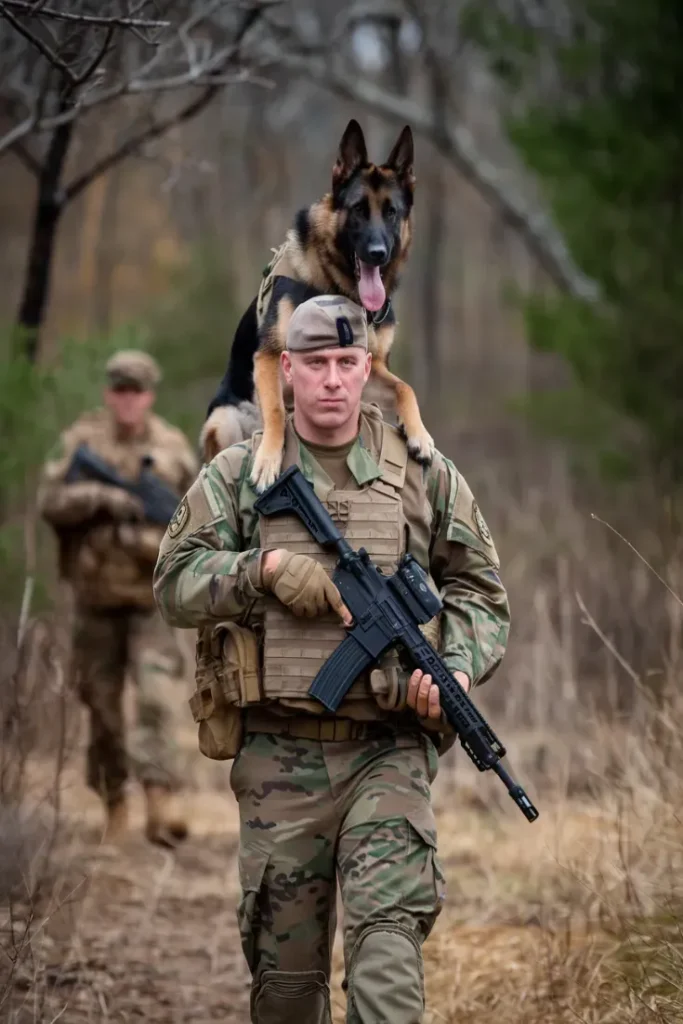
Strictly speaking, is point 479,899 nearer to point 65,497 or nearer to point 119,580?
point 119,580

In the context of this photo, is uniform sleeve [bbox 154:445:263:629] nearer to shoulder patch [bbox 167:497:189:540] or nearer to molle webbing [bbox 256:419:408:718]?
shoulder patch [bbox 167:497:189:540]

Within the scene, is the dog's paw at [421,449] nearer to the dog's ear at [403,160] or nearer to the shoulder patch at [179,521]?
the shoulder patch at [179,521]

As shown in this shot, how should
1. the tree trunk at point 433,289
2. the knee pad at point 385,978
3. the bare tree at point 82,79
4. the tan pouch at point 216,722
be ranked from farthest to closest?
the tree trunk at point 433,289
the bare tree at point 82,79
the tan pouch at point 216,722
the knee pad at point 385,978

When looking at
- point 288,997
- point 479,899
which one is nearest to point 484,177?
point 479,899

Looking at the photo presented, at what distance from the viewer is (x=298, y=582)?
344 centimetres

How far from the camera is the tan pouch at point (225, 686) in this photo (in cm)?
358

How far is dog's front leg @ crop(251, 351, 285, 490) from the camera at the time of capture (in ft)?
12.1

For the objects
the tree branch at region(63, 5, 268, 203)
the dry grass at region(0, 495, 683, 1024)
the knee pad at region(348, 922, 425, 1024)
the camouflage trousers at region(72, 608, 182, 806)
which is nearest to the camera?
the knee pad at region(348, 922, 425, 1024)

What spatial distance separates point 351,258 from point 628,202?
7.64 meters

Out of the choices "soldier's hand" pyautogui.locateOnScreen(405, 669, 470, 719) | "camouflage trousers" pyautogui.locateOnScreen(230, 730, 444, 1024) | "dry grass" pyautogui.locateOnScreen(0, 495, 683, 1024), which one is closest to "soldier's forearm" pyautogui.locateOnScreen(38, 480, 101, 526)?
"dry grass" pyautogui.locateOnScreen(0, 495, 683, 1024)

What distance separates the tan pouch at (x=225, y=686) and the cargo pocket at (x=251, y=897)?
0.25 metres

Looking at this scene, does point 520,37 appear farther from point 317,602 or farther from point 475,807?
point 317,602

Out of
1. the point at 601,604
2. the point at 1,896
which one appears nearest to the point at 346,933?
the point at 1,896

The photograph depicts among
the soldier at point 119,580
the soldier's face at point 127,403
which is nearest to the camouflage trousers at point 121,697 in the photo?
the soldier at point 119,580
